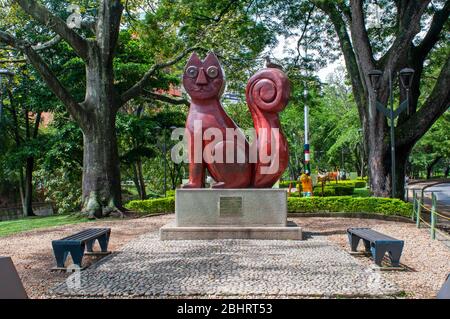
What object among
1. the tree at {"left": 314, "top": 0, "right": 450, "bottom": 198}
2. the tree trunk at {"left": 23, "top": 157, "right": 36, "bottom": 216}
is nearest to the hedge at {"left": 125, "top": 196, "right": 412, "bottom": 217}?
the tree at {"left": 314, "top": 0, "right": 450, "bottom": 198}

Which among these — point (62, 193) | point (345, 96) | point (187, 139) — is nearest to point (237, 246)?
point (187, 139)

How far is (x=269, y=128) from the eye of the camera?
11.6 meters

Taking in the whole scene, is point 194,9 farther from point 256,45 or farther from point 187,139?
point 187,139

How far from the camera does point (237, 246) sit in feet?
32.5

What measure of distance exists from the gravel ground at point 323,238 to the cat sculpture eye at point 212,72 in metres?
4.58

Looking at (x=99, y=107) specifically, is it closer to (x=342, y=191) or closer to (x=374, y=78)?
(x=374, y=78)

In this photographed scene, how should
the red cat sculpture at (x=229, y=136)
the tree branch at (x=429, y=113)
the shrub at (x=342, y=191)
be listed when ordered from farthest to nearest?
the shrub at (x=342, y=191)
the tree branch at (x=429, y=113)
the red cat sculpture at (x=229, y=136)

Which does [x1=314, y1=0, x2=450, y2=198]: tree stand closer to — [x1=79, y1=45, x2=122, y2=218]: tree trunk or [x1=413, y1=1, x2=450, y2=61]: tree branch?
[x1=413, y1=1, x2=450, y2=61]: tree branch

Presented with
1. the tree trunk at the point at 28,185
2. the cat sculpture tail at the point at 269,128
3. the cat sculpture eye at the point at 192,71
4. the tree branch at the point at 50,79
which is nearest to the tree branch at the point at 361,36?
the cat sculpture tail at the point at 269,128

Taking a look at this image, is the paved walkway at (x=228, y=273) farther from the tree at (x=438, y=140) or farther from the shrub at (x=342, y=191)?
the tree at (x=438, y=140)

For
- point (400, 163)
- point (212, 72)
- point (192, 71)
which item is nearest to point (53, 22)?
point (192, 71)

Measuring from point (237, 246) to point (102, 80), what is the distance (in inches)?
417

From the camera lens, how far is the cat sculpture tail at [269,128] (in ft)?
37.8

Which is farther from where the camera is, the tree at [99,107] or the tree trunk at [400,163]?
the tree trunk at [400,163]
